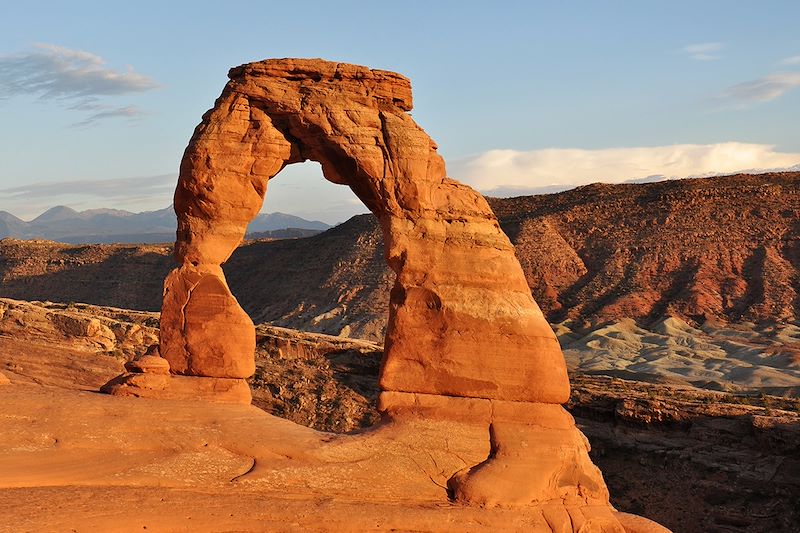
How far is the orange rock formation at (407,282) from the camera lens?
14.3 meters

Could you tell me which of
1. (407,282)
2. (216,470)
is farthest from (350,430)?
(216,470)

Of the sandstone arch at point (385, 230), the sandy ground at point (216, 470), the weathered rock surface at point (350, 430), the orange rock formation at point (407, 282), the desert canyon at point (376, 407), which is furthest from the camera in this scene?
the sandstone arch at point (385, 230)

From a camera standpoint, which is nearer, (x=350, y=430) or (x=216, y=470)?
(x=216, y=470)

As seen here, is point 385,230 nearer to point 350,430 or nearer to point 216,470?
point 216,470

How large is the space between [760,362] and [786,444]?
66.2 feet

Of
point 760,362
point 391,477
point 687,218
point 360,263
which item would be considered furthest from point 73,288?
point 391,477

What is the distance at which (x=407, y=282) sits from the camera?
587 inches

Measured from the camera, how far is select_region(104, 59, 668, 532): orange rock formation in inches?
565

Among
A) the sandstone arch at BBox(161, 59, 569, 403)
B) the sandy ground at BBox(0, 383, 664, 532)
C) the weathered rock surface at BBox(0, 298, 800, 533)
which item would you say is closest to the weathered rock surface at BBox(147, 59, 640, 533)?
the sandstone arch at BBox(161, 59, 569, 403)

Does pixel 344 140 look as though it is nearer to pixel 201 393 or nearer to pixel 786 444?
pixel 201 393

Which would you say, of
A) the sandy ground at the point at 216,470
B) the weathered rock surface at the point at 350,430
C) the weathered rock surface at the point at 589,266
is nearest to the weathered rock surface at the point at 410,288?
the sandy ground at the point at 216,470

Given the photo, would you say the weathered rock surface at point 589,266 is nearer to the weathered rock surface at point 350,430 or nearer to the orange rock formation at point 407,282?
the weathered rock surface at point 350,430

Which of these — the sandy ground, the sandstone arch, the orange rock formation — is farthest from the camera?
the sandstone arch

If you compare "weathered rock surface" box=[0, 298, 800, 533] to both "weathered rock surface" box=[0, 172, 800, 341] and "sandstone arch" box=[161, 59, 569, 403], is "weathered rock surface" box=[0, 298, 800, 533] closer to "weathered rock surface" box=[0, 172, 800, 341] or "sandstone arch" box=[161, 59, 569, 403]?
"sandstone arch" box=[161, 59, 569, 403]
